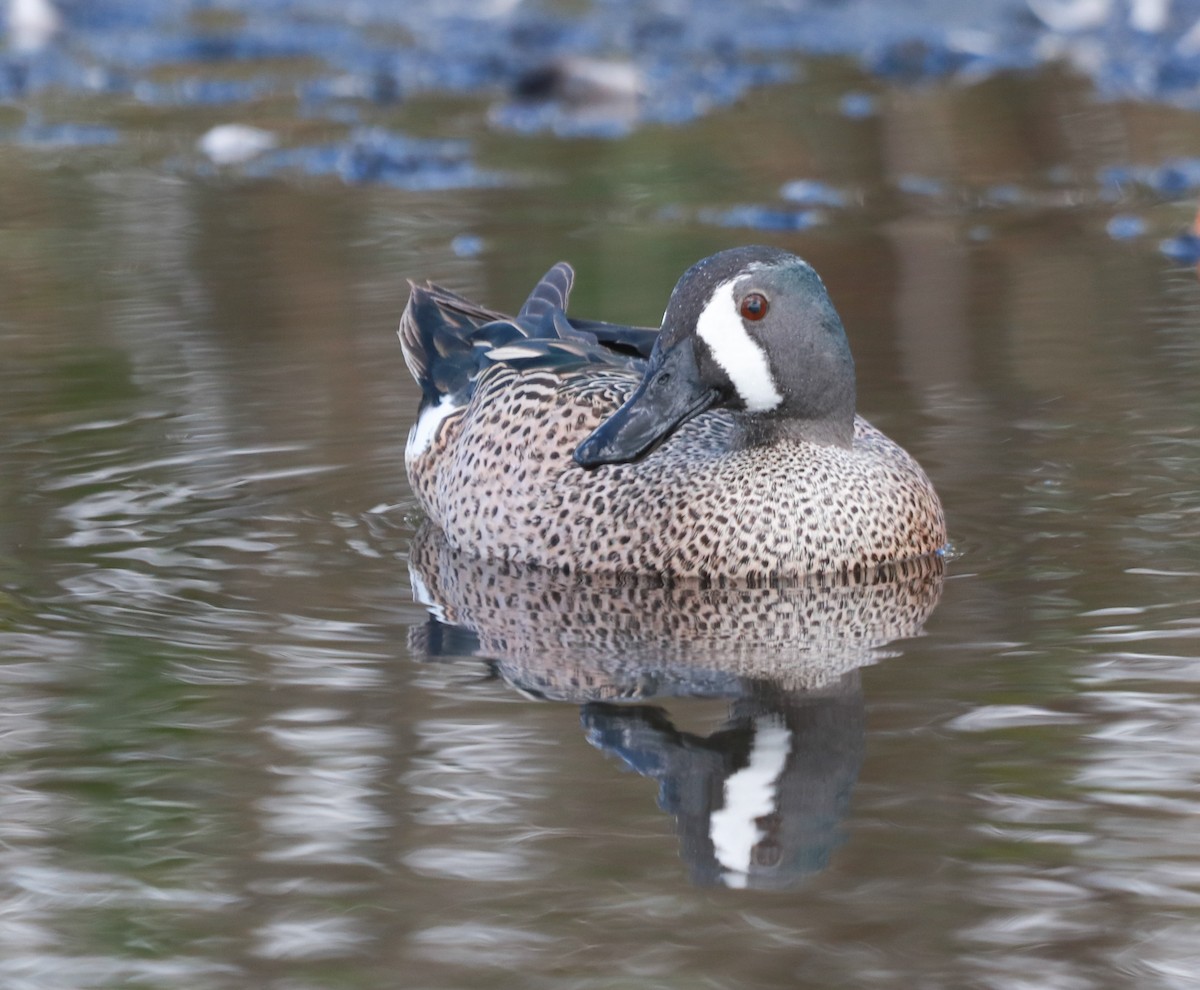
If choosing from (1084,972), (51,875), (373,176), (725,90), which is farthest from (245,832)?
(725,90)

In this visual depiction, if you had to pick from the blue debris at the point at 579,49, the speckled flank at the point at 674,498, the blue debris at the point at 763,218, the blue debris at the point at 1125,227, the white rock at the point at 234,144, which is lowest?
the speckled flank at the point at 674,498

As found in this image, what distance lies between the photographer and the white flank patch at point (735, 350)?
6.08 meters

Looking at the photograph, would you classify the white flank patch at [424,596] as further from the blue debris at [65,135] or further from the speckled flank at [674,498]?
the blue debris at [65,135]

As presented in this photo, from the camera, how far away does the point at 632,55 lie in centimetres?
1642

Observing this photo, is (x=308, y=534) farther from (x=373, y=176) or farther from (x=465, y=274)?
(x=373, y=176)

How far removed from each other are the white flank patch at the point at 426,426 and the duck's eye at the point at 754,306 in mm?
1416

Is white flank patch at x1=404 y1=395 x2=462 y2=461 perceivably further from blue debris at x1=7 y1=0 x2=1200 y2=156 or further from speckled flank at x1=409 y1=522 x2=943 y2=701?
blue debris at x1=7 y1=0 x2=1200 y2=156

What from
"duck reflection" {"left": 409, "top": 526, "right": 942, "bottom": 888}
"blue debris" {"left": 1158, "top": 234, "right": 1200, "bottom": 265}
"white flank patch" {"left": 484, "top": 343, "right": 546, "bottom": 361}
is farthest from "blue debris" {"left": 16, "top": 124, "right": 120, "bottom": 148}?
"duck reflection" {"left": 409, "top": 526, "right": 942, "bottom": 888}

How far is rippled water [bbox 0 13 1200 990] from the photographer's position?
151 inches

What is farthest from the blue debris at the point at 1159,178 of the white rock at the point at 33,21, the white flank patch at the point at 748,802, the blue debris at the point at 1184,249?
the white rock at the point at 33,21

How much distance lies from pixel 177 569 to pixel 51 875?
2.08 meters

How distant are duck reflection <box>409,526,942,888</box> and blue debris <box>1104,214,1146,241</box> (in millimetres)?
4575

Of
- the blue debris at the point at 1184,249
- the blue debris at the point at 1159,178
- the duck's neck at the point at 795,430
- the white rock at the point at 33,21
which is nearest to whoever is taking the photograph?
the duck's neck at the point at 795,430

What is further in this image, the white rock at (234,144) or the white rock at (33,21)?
the white rock at (33,21)
